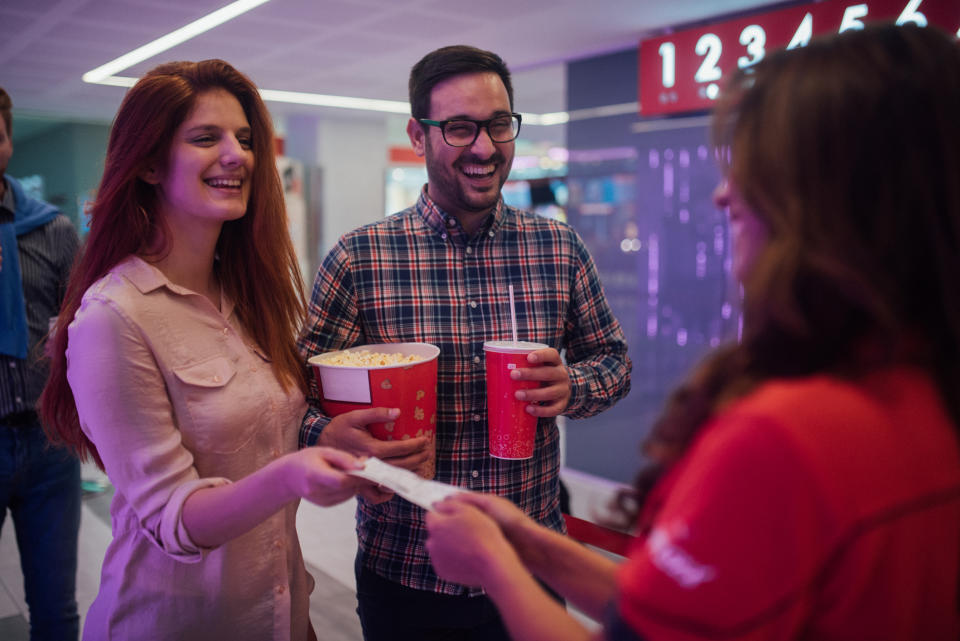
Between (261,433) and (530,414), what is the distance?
1.68 ft

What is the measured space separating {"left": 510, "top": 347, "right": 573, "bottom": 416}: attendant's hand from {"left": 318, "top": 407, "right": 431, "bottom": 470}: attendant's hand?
0.71 ft

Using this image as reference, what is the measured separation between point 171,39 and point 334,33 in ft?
4.14

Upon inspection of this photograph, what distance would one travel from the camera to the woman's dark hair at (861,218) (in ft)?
1.94

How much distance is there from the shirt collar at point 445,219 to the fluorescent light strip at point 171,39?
129 inches

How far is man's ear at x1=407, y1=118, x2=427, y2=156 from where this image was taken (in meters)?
1.67

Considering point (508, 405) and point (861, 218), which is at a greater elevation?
point (861, 218)

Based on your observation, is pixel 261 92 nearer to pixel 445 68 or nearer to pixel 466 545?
pixel 445 68

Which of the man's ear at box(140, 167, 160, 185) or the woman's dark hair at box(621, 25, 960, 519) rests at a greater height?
the man's ear at box(140, 167, 160, 185)

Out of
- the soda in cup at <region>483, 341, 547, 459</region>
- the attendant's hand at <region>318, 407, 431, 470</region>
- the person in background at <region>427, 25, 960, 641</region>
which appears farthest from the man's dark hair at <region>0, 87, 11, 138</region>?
the person in background at <region>427, 25, 960, 641</region>

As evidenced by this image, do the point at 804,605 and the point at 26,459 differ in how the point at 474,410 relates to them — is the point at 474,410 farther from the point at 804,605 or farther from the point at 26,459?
the point at 26,459

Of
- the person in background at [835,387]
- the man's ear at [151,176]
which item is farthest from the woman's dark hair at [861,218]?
the man's ear at [151,176]

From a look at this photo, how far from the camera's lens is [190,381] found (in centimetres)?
121

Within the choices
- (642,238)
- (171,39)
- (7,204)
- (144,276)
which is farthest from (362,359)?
(171,39)

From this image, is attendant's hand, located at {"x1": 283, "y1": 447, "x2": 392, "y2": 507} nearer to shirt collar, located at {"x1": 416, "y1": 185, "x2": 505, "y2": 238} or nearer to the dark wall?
shirt collar, located at {"x1": 416, "y1": 185, "x2": 505, "y2": 238}
